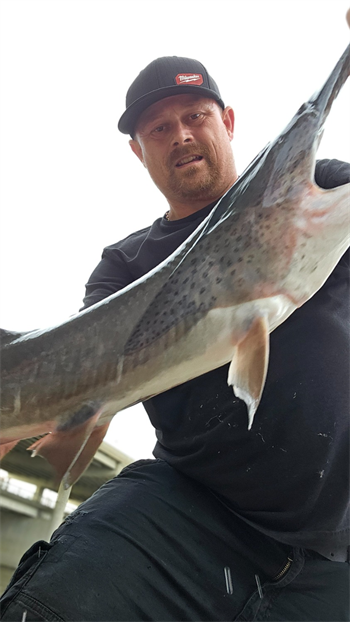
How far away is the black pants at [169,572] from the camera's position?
6.90 ft

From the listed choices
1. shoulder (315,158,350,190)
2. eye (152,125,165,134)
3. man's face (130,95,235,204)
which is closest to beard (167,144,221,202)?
man's face (130,95,235,204)

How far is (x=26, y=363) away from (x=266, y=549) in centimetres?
139

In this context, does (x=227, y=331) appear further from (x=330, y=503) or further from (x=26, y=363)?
(x=330, y=503)

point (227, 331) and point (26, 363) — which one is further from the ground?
point (26, 363)

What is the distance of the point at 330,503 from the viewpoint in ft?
7.16

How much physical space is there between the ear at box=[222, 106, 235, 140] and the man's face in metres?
0.14

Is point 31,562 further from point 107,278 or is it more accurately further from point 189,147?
point 189,147

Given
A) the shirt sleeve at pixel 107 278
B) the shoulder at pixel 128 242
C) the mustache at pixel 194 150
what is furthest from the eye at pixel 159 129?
the shirt sleeve at pixel 107 278

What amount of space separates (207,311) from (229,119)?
7.25 feet

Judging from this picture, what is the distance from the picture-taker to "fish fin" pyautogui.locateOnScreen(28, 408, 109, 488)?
5.92ft

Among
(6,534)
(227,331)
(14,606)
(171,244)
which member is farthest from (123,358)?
(6,534)

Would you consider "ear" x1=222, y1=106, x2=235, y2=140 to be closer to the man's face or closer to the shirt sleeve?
the man's face

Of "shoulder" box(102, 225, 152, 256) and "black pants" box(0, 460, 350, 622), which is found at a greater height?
"shoulder" box(102, 225, 152, 256)

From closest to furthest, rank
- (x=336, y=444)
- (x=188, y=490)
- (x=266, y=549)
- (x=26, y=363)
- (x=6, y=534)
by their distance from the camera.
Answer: (x=26, y=363), (x=336, y=444), (x=266, y=549), (x=188, y=490), (x=6, y=534)
